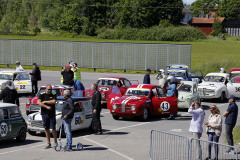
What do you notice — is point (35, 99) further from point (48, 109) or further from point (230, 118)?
point (230, 118)

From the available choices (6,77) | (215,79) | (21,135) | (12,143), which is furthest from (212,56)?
(12,143)

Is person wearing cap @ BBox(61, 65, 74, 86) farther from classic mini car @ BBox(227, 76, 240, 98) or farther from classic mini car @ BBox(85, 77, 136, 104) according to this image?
classic mini car @ BBox(227, 76, 240, 98)

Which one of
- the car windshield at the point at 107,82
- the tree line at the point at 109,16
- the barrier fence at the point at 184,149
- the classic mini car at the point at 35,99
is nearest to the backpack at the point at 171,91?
the car windshield at the point at 107,82

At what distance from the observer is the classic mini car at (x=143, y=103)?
20.1 metres

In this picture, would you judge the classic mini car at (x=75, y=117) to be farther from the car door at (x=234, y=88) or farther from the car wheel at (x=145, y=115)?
the car door at (x=234, y=88)

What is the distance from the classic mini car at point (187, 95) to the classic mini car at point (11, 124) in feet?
35.1

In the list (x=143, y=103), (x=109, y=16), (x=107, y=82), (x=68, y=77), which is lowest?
(x=143, y=103)

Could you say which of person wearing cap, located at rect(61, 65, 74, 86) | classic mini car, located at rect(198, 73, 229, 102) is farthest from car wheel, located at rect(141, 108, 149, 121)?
classic mini car, located at rect(198, 73, 229, 102)

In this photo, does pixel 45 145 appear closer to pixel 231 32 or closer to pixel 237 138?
pixel 237 138

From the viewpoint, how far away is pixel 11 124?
14.7 m

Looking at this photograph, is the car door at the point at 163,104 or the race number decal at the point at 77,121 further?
the car door at the point at 163,104

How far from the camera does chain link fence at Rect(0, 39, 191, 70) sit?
156 feet

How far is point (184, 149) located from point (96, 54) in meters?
39.6

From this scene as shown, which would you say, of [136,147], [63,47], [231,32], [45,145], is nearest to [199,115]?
[136,147]
